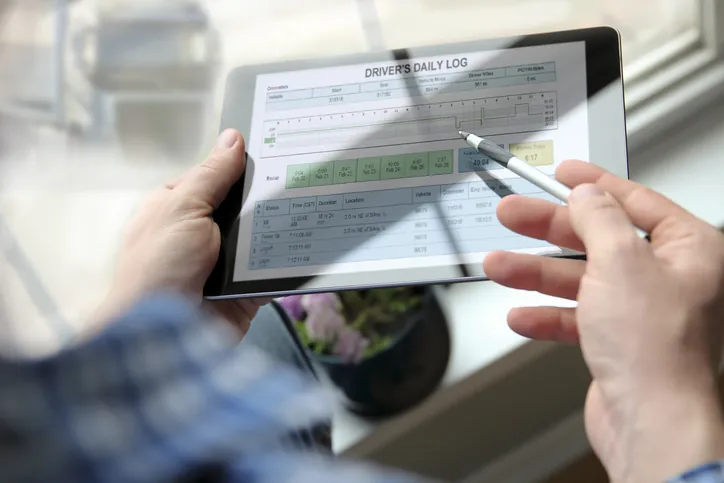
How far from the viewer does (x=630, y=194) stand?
1.33ft

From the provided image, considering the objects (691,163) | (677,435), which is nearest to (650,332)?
(677,435)

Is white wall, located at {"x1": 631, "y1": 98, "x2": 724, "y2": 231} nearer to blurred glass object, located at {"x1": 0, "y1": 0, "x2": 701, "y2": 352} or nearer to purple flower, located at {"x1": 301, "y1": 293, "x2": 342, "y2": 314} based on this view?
blurred glass object, located at {"x1": 0, "y1": 0, "x2": 701, "y2": 352}

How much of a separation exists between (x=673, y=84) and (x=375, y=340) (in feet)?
1.40

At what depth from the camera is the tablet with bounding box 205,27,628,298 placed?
45 centimetres

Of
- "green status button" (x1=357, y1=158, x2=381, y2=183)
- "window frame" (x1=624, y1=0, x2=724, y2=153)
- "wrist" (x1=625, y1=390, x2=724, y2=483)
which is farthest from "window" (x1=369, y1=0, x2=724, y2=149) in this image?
"wrist" (x1=625, y1=390, x2=724, y2=483)

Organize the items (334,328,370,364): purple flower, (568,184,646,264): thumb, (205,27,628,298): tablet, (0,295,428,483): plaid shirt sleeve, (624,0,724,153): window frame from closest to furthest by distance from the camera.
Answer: (0,295,428,483): plaid shirt sleeve
(568,184,646,264): thumb
(205,27,628,298): tablet
(334,328,370,364): purple flower
(624,0,724,153): window frame

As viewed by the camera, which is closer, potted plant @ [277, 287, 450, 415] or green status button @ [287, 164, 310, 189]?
green status button @ [287, 164, 310, 189]

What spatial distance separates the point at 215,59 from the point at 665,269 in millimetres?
734

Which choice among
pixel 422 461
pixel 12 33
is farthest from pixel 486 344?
pixel 12 33

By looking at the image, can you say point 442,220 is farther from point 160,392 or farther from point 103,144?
point 103,144

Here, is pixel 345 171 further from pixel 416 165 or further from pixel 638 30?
pixel 638 30

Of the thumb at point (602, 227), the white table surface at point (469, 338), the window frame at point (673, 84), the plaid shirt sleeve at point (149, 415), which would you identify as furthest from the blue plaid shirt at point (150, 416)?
the window frame at point (673, 84)

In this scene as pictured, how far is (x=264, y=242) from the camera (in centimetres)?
48

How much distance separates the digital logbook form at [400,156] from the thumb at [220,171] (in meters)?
0.01
